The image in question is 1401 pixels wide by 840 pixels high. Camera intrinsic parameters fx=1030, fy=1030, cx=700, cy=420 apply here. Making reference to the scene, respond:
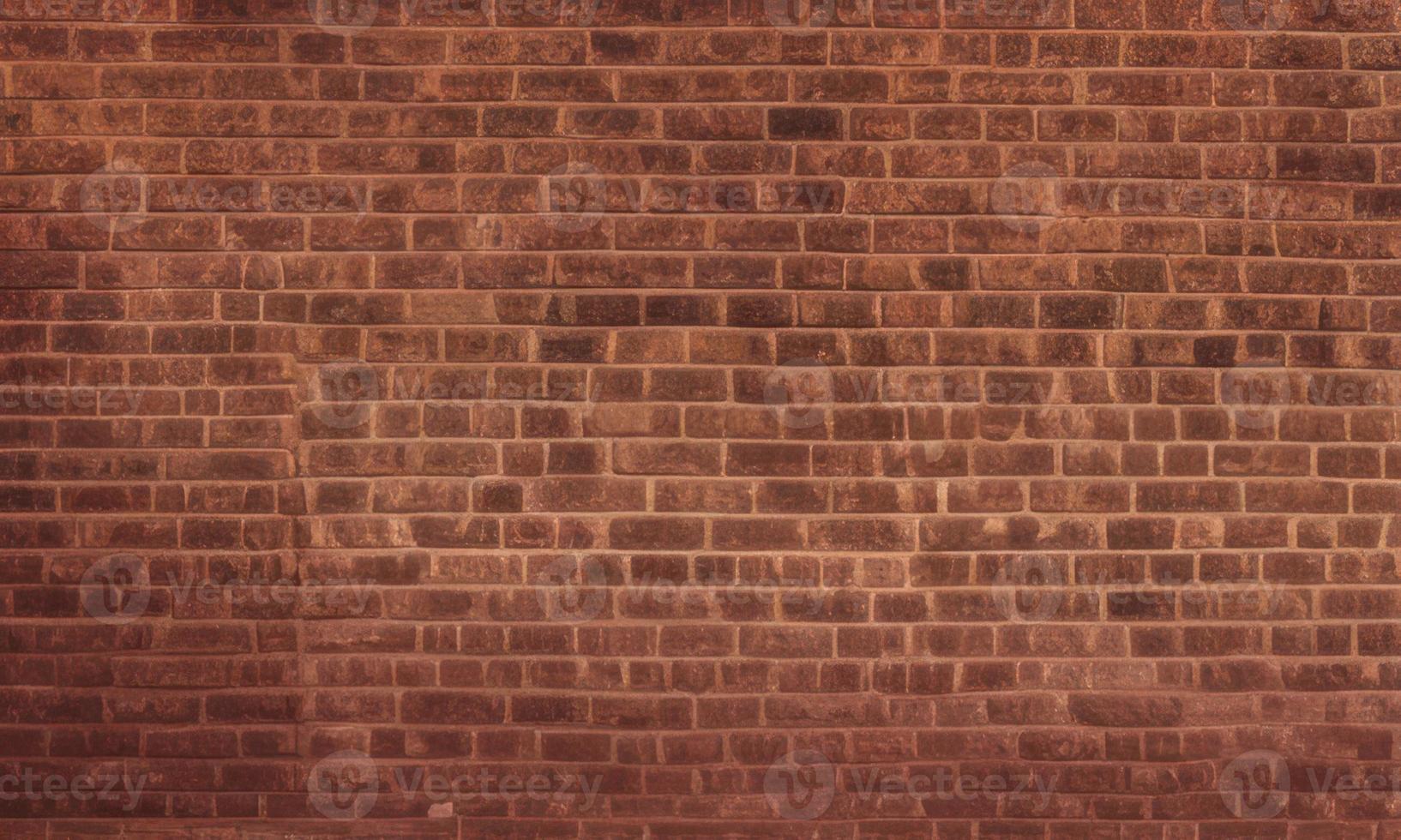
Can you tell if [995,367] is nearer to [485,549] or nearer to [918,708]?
[918,708]

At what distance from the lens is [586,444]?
11.5ft

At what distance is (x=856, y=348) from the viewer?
11.5 feet

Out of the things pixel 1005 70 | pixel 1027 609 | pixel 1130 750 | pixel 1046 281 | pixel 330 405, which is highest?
pixel 1005 70

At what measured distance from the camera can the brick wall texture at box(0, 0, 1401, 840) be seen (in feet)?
11.5

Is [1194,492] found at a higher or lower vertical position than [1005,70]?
lower

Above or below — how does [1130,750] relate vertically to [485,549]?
below

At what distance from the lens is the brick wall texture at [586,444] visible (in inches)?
138

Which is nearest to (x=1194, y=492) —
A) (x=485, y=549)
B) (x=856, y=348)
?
(x=856, y=348)

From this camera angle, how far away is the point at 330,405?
11.5 feet

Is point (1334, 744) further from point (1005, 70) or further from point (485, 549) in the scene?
point (485, 549)

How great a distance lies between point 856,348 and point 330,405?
1.81m

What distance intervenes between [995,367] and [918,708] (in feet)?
3.91

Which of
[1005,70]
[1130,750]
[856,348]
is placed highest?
[1005,70]

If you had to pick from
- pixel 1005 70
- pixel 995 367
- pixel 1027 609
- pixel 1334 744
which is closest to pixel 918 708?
pixel 1027 609
